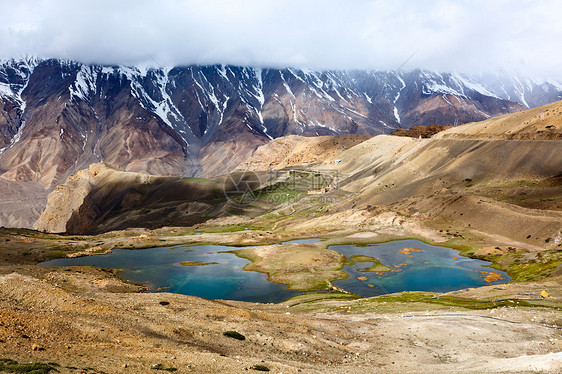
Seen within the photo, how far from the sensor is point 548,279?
58.9 m

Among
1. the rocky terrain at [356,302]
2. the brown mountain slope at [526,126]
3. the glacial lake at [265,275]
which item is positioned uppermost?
the brown mountain slope at [526,126]

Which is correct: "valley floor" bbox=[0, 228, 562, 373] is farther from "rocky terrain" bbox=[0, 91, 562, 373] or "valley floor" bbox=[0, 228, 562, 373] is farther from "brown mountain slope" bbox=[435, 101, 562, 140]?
"brown mountain slope" bbox=[435, 101, 562, 140]

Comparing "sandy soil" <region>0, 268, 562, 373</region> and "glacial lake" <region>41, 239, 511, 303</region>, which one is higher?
"sandy soil" <region>0, 268, 562, 373</region>

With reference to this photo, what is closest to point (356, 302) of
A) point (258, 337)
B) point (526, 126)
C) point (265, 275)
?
point (258, 337)

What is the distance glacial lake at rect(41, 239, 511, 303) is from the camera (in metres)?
68.2

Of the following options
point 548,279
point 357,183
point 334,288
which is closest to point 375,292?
point 334,288

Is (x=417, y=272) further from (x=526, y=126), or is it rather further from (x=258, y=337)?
(x=526, y=126)

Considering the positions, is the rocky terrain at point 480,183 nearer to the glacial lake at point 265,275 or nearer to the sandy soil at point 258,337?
the glacial lake at point 265,275

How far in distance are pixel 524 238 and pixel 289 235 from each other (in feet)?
205

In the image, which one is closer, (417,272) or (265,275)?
(417,272)

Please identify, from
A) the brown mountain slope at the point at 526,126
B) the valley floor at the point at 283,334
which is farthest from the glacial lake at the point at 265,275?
the brown mountain slope at the point at 526,126

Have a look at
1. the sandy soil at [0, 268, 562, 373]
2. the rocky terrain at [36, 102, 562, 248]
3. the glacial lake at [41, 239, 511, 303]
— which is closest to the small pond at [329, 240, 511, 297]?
the glacial lake at [41, 239, 511, 303]

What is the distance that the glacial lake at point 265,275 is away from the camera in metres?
68.2

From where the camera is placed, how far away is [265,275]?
7788cm
